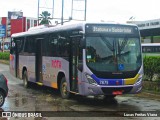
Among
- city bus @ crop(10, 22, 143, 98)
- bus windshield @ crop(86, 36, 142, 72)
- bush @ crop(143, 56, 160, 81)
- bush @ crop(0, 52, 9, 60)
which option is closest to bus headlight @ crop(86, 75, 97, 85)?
city bus @ crop(10, 22, 143, 98)

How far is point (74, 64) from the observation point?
1336cm

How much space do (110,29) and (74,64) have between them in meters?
1.83

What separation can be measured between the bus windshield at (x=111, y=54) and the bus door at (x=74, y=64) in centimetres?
74

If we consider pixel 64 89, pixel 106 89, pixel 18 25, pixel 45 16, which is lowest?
pixel 64 89

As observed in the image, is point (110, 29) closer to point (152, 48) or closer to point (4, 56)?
point (152, 48)

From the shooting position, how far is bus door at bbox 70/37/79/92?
43.1 ft

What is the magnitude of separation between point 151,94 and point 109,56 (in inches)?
161

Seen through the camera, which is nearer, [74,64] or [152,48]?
[74,64]

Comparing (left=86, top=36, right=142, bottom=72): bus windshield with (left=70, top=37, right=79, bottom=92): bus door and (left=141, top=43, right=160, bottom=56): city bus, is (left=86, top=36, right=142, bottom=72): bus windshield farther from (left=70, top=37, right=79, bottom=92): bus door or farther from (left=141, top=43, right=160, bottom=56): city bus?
(left=141, top=43, right=160, bottom=56): city bus

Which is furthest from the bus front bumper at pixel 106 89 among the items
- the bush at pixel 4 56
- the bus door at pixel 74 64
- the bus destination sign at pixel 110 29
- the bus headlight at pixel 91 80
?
the bush at pixel 4 56

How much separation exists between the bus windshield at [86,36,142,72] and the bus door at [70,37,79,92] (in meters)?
0.74

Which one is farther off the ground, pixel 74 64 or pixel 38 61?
pixel 74 64

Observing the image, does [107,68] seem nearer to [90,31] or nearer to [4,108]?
[90,31]

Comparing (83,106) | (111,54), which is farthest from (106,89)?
(111,54)
